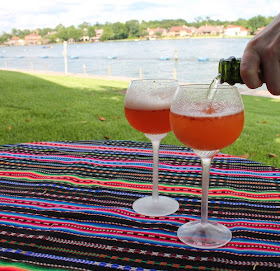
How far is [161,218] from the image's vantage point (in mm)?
1110

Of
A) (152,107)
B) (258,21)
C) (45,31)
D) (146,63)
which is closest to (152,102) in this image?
(152,107)

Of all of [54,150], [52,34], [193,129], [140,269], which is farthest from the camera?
[52,34]

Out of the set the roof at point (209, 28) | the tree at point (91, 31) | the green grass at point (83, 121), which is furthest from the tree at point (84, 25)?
the green grass at point (83, 121)

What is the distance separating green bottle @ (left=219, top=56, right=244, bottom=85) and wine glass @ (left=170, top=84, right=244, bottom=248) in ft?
0.53

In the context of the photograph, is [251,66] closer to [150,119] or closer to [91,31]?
[150,119]

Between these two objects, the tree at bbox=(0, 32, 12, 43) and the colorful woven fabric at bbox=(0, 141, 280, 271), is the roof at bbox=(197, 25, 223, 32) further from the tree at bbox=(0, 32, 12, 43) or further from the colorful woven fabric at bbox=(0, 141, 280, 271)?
the colorful woven fabric at bbox=(0, 141, 280, 271)

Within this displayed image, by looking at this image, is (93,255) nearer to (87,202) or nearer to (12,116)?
(87,202)

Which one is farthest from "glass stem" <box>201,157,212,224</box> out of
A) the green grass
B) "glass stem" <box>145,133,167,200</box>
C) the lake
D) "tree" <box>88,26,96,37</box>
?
"tree" <box>88,26,96,37</box>

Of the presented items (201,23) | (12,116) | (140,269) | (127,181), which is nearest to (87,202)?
(127,181)

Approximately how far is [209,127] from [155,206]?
37 centimetres

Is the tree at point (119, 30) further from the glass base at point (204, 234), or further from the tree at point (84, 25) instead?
the glass base at point (204, 234)

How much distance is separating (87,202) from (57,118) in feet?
16.5

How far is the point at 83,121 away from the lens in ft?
19.0

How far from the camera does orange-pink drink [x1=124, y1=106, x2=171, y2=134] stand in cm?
125
